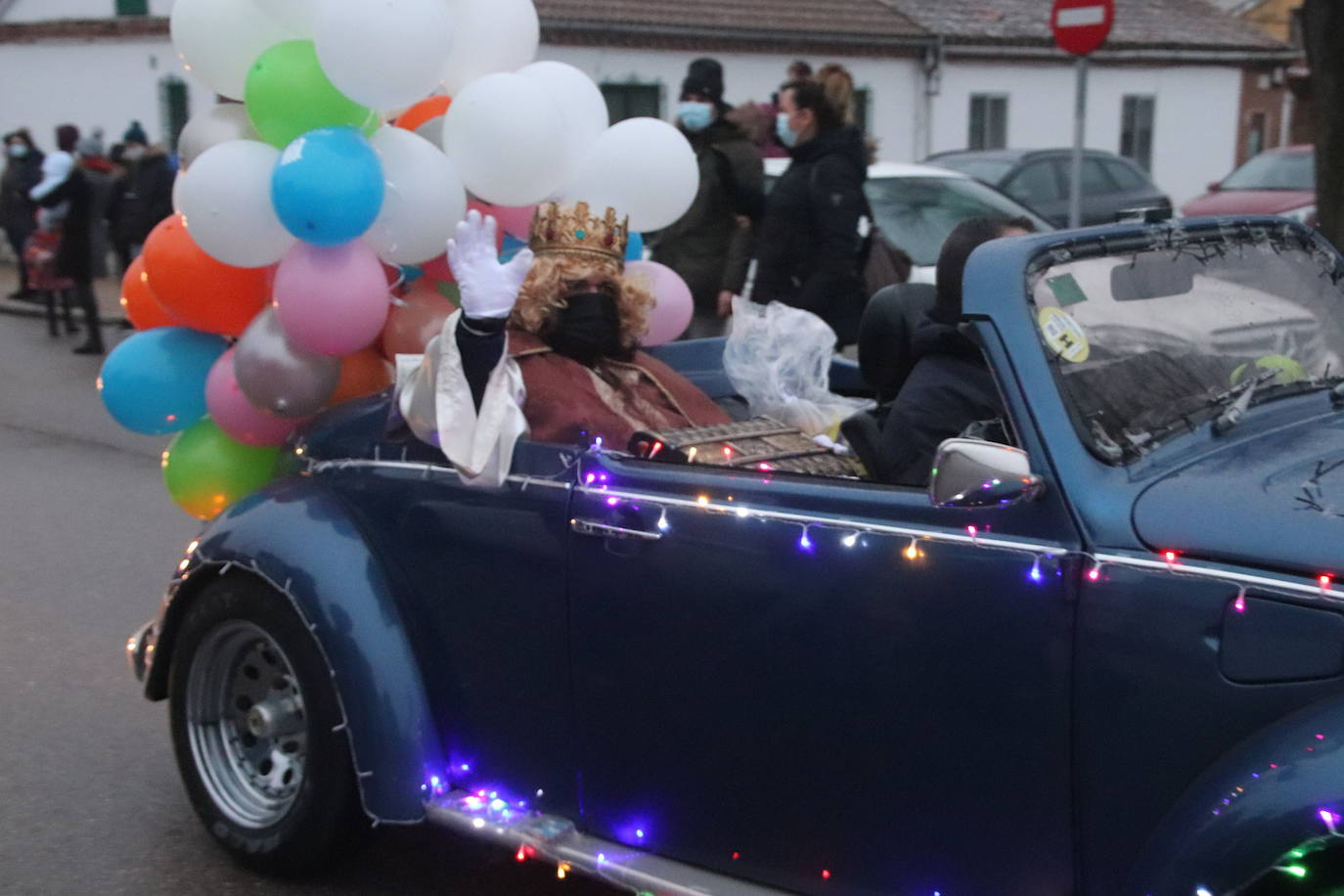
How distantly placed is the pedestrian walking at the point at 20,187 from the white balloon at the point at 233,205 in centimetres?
1479

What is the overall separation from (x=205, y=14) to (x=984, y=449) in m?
2.83

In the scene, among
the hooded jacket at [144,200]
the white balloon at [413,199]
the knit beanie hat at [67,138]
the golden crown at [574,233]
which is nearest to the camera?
the golden crown at [574,233]

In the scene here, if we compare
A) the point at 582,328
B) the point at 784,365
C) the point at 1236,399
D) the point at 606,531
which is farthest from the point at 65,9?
the point at 1236,399

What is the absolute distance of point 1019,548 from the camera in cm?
272

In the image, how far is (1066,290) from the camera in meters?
3.05

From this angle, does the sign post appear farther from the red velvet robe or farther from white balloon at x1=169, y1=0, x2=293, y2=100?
white balloon at x1=169, y1=0, x2=293, y2=100

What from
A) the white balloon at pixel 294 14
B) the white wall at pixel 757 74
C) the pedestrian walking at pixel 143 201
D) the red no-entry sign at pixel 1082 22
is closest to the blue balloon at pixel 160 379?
the white balloon at pixel 294 14

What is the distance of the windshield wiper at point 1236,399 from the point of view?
2961 millimetres

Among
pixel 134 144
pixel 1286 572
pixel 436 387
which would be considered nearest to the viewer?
pixel 1286 572

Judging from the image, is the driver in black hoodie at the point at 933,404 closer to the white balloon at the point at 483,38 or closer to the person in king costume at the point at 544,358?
the person in king costume at the point at 544,358

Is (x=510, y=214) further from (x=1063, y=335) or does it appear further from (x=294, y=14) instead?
(x=1063, y=335)

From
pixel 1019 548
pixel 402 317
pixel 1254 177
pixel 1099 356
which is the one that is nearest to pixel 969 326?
pixel 1099 356

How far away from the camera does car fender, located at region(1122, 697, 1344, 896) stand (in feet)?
7.68

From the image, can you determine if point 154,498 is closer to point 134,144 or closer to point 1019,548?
point 1019,548
